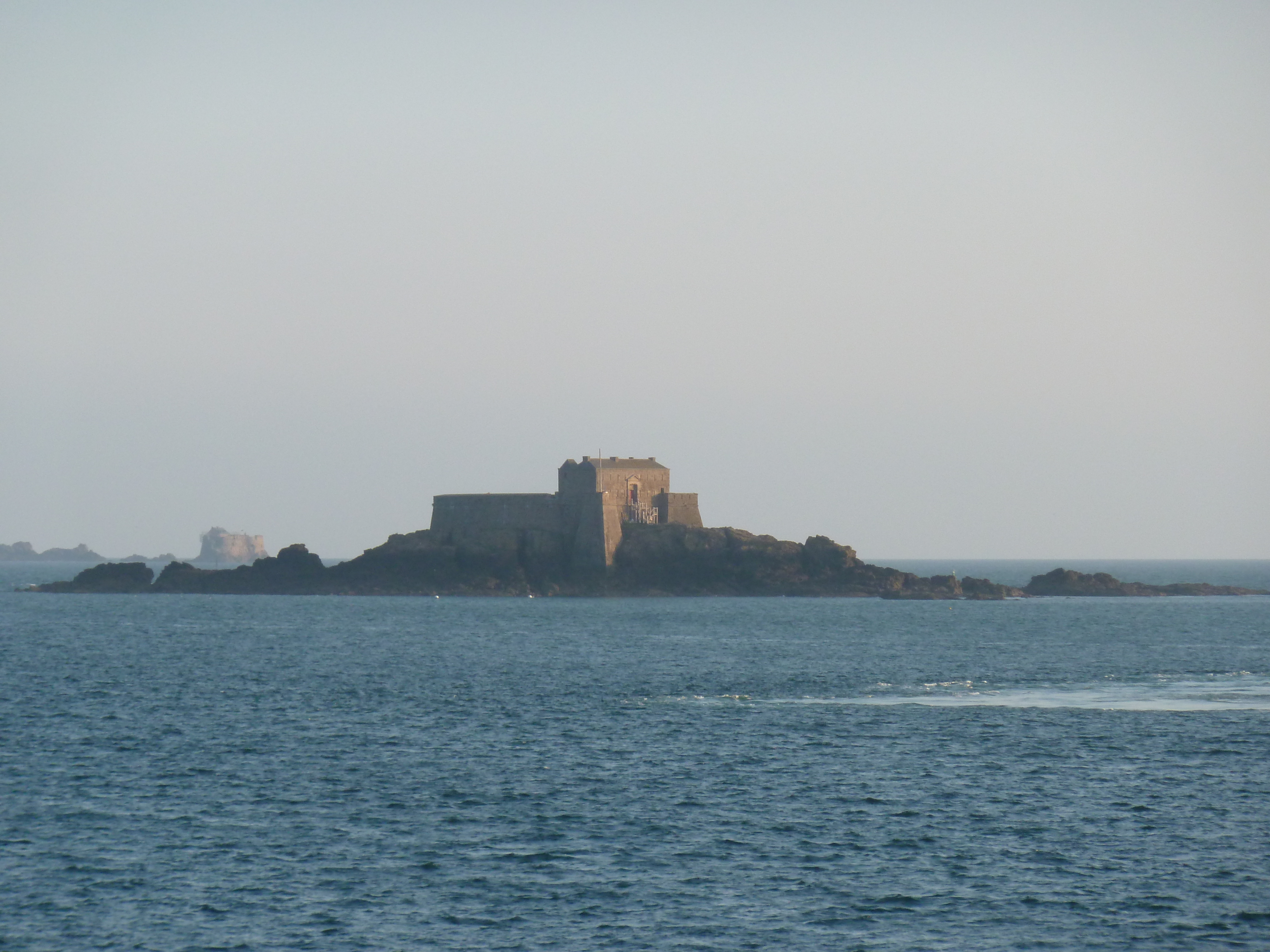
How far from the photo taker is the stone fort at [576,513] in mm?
113500

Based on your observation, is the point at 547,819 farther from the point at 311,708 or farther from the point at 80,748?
the point at 311,708

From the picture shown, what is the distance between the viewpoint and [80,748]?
39406 millimetres

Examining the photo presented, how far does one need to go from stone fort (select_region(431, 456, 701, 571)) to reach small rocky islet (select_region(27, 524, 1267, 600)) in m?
0.82

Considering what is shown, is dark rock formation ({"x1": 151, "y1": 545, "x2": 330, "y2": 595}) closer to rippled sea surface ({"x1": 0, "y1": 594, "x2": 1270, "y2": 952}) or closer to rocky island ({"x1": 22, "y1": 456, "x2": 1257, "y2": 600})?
rocky island ({"x1": 22, "y1": 456, "x2": 1257, "y2": 600})

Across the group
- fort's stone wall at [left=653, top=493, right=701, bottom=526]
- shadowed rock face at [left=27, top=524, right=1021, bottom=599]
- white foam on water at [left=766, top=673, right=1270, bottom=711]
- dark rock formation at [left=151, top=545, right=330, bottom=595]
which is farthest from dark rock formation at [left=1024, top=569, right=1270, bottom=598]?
white foam on water at [left=766, top=673, right=1270, bottom=711]

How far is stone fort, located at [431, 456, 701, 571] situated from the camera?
11350 cm

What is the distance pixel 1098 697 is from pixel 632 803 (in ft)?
83.5

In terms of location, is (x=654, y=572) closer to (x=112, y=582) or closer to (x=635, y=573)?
(x=635, y=573)

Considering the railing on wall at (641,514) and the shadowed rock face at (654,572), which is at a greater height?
the railing on wall at (641,514)

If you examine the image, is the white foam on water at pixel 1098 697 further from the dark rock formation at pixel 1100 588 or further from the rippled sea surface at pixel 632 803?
the dark rock formation at pixel 1100 588

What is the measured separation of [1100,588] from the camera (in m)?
134

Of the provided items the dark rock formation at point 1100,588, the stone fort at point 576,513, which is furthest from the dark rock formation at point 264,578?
the dark rock formation at point 1100,588

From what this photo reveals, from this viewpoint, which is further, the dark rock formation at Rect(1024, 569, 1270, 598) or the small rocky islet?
the dark rock formation at Rect(1024, 569, 1270, 598)

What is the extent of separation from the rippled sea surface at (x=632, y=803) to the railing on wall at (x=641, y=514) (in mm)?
50048
